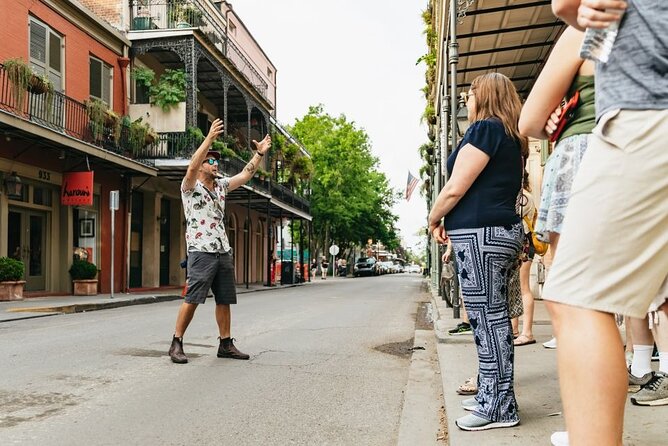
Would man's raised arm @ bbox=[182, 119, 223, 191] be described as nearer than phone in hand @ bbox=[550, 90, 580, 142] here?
No

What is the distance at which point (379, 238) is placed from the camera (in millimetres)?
55156

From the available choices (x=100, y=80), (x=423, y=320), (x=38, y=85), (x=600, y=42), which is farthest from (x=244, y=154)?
(x=600, y=42)

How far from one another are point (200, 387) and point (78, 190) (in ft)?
42.1

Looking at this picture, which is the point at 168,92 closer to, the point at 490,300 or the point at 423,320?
the point at 423,320

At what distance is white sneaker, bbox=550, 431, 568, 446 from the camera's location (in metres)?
2.69

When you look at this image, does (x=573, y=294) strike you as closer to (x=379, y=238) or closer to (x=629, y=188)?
(x=629, y=188)

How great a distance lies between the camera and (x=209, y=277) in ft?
18.0

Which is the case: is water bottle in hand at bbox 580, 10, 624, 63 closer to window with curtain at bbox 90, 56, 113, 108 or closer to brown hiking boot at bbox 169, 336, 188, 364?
brown hiking boot at bbox 169, 336, 188, 364

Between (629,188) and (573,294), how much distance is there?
0.98 feet

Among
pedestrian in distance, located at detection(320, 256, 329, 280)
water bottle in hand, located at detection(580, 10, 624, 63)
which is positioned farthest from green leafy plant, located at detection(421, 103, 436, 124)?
pedestrian in distance, located at detection(320, 256, 329, 280)

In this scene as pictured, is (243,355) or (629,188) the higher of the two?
(629,188)

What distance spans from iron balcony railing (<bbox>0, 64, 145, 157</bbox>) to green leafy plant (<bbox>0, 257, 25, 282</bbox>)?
3050mm

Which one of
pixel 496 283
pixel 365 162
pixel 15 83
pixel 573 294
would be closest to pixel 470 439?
pixel 496 283

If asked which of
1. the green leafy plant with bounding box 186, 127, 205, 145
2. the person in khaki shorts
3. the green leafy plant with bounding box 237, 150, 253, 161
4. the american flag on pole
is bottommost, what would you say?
the person in khaki shorts
